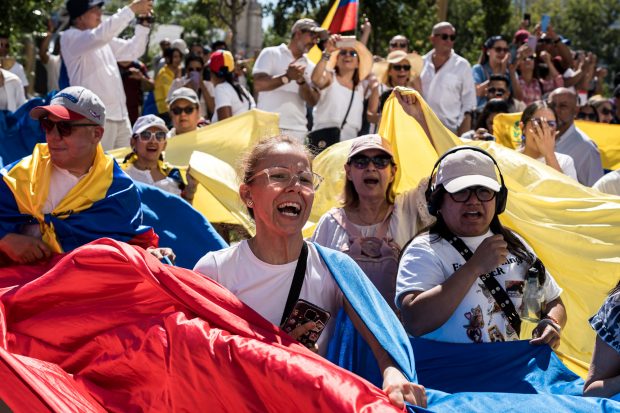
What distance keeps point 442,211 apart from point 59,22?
595 inches

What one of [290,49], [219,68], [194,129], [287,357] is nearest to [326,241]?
[287,357]

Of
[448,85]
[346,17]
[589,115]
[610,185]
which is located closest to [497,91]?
[448,85]

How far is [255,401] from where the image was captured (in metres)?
3.42

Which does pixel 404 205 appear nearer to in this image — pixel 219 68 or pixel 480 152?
pixel 480 152

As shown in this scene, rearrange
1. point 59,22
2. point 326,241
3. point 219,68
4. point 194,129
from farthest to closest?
point 59,22 < point 219,68 < point 194,129 < point 326,241

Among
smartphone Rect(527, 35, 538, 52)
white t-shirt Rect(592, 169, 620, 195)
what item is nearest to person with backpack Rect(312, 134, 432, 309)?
white t-shirt Rect(592, 169, 620, 195)

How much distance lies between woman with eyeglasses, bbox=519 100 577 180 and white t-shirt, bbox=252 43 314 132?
101 inches

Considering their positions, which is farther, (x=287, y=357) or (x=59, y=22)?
(x=59, y=22)

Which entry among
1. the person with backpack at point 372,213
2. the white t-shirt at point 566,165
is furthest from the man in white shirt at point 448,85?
the person with backpack at point 372,213

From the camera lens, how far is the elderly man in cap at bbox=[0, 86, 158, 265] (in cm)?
520

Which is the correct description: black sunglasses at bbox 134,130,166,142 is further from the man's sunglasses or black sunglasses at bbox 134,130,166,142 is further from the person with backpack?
the man's sunglasses

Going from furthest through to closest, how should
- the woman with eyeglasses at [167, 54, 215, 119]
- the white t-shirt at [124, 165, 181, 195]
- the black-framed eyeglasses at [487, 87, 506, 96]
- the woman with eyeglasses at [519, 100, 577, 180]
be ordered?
the woman with eyeglasses at [167, 54, 215, 119], the black-framed eyeglasses at [487, 87, 506, 96], the woman with eyeglasses at [519, 100, 577, 180], the white t-shirt at [124, 165, 181, 195]

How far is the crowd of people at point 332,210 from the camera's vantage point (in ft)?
12.8

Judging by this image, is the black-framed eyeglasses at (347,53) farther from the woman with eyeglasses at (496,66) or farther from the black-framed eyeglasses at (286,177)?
the black-framed eyeglasses at (286,177)
